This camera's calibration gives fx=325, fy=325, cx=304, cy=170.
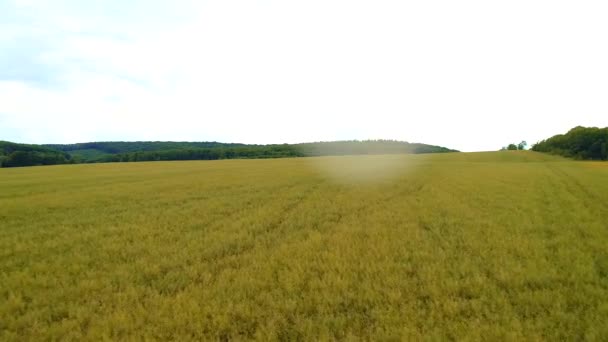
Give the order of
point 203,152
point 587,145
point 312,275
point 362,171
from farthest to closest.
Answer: point 203,152 → point 587,145 → point 362,171 → point 312,275

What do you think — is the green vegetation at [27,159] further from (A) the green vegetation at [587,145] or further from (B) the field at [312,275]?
(A) the green vegetation at [587,145]

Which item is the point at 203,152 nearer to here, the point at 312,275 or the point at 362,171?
the point at 362,171

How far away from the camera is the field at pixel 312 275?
5.20m

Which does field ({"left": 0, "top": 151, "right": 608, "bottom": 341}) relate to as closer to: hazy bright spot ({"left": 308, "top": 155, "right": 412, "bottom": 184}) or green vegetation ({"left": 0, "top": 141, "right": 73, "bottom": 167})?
hazy bright spot ({"left": 308, "top": 155, "right": 412, "bottom": 184})

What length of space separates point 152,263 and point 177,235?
109 inches

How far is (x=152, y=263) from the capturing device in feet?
27.2

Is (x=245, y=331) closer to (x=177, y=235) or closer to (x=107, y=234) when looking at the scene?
(x=177, y=235)

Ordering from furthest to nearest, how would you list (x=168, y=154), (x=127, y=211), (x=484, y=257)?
1. (x=168, y=154)
2. (x=127, y=211)
3. (x=484, y=257)

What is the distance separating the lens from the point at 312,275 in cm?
718

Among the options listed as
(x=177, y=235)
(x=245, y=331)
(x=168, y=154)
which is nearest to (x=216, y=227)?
(x=177, y=235)

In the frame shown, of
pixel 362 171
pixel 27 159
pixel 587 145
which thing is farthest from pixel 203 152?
pixel 587 145

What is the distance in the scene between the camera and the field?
5195mm

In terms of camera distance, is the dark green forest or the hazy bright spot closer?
the hazy bright spot

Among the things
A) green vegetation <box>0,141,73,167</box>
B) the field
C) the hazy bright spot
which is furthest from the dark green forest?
the field
